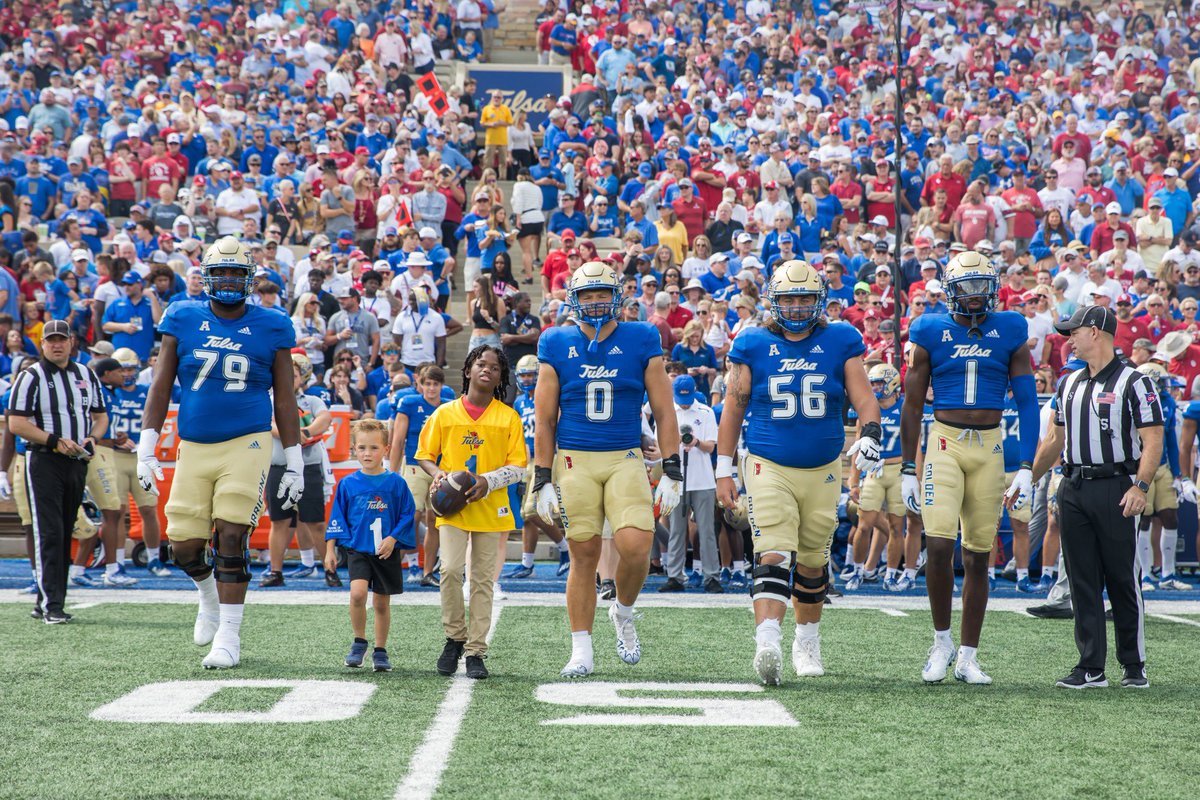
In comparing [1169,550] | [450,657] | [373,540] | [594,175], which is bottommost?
[1169,550]

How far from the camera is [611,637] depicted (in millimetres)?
7688

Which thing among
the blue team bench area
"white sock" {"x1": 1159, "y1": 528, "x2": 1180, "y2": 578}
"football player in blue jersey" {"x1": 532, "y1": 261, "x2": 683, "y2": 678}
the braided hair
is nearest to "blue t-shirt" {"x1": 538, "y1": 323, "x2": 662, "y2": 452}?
"football player in blue jersey" {"x1": 532, "y1": 261, "x2": 683, "y2": 678}

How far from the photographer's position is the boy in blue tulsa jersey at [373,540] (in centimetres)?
635

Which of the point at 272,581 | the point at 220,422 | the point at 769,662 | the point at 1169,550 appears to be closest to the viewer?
the point at 769,662

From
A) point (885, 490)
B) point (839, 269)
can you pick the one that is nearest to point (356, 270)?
point (839, 269)

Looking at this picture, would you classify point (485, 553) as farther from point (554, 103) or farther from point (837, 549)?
point (554, 103)

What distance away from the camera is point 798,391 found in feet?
20.2

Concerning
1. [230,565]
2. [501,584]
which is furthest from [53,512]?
[501,584]

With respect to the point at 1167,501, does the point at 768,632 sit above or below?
above

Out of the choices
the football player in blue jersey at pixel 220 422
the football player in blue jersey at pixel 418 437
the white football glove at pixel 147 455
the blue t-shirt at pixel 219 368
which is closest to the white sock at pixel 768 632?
the football player in blue jersey at pixel 220 422

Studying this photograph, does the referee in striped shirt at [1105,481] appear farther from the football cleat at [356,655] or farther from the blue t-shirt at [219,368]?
the blue t-shirt at [219,368]

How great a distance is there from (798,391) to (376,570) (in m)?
2.25

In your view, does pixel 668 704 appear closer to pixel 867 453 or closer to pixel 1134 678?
pixel 867 453

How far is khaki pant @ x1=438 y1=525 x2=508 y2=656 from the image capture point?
20.3ft
